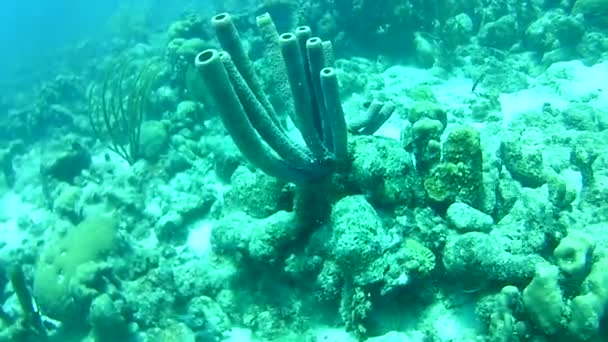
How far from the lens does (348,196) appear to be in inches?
172

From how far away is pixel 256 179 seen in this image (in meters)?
5.12

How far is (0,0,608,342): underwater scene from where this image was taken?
12.6 feet

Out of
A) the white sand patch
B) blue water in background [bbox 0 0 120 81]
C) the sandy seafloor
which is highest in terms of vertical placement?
the sandy seafloor

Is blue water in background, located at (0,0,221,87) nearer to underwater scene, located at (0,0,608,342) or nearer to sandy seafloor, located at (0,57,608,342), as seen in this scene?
sandy seafloor, located at (0,57,608,342)

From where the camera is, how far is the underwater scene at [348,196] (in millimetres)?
3855

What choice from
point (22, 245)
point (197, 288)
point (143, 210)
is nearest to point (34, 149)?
point (22, 245)

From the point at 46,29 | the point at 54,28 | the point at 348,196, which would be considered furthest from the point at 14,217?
the point at 46,29

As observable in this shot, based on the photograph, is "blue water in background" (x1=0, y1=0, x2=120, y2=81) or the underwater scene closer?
the underwater scene

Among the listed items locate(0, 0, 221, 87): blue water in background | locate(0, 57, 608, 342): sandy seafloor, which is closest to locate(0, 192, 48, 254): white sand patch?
locate(0, 57, 608, 342): sandy seafloor

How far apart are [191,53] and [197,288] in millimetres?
5508

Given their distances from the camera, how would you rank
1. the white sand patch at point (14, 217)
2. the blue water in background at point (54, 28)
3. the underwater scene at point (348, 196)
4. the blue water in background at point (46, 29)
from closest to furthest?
the underwater scene at point (348, 196) → the white sand patch at point (14, 217) → the blue water in background at point (54, 28) → the blue water in background at point (46, 29)

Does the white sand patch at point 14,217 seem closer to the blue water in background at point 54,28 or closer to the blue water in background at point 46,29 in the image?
the blue water in background at point 54,28

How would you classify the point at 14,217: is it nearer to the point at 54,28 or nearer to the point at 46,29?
the point at 54,28

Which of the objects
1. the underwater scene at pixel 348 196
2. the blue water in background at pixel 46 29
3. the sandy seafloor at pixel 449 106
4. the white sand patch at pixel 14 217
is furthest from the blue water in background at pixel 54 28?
the underwater scene at pixel 348 196
